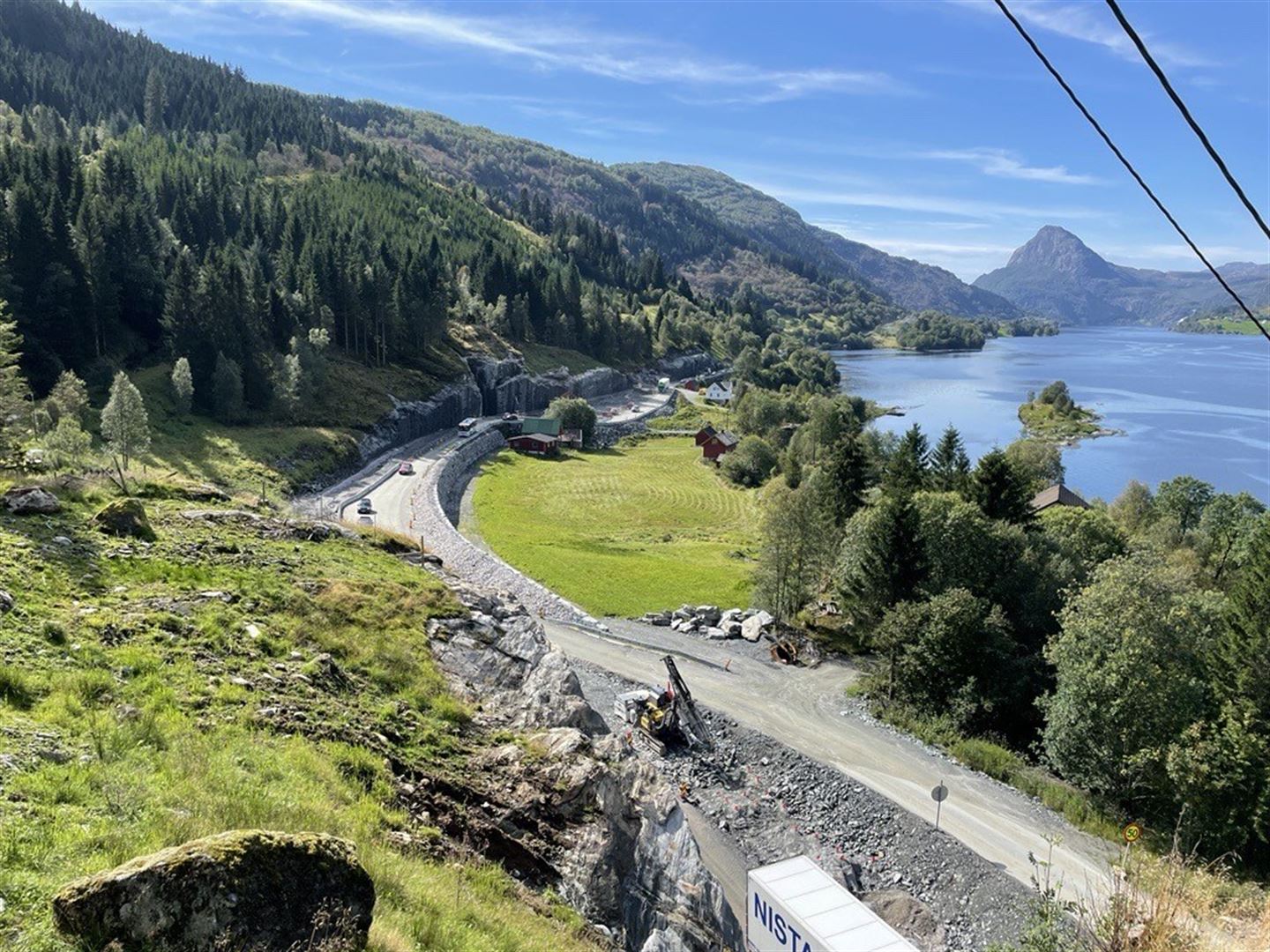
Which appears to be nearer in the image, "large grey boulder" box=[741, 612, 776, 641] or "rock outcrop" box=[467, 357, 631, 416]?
"large grey boulder" box=[741, 612, 776, 641]

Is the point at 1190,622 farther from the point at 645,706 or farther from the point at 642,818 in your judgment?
the point at 642,818

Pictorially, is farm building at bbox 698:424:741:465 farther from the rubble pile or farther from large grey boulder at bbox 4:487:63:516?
large grey boulder at bbox 4:487:63:516

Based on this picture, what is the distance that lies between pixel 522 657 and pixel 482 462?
2810 inches

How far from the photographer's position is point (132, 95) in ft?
586

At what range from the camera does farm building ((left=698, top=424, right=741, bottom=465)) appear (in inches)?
4023

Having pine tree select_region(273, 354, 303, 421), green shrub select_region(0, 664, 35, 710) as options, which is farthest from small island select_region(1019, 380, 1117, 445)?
green shrub select_region(0, 664, 35, 710)

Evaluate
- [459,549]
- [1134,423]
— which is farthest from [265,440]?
[1134,423]

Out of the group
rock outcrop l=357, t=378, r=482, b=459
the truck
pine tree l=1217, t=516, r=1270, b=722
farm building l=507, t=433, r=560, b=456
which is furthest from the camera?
farm building l=507, t=433, r=560, b=456

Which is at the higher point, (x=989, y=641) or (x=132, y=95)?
(x=132, y=95)

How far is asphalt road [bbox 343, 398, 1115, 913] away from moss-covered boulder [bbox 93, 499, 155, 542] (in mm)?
20148

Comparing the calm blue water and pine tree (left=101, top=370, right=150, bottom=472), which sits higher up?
the calm blue water

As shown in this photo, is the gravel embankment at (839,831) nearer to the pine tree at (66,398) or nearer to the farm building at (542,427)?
the pine tree at (66,398)

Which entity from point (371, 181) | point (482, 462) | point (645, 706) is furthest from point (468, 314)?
point (645, 706)

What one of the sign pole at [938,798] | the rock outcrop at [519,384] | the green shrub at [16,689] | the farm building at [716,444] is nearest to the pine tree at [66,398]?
the green shrub at [16,689]
